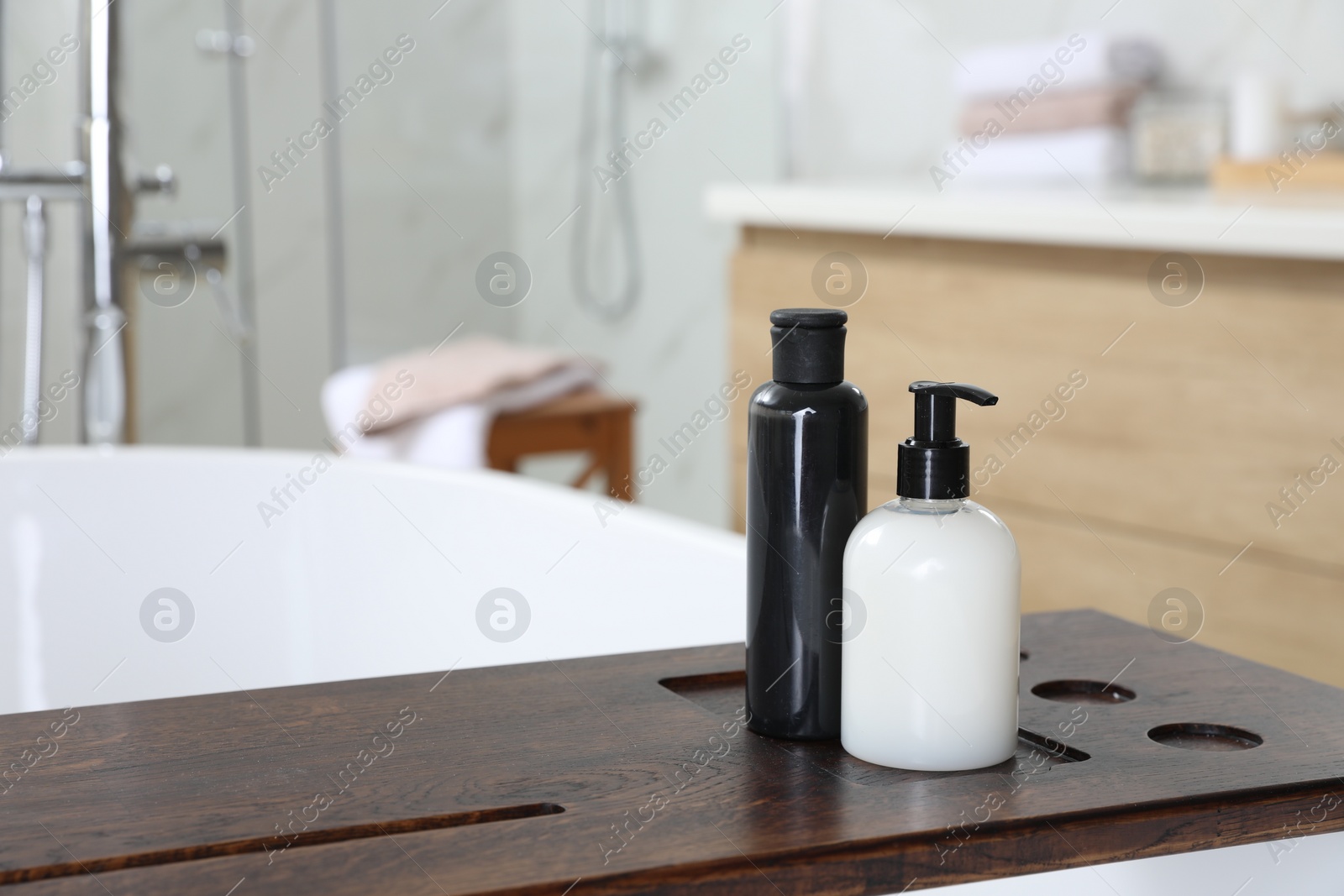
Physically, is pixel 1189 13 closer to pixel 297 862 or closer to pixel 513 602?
pixel 513 602

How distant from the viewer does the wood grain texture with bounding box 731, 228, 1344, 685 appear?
4.90ft

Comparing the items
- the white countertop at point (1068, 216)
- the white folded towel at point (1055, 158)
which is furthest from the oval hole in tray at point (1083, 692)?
the white folded towel at point (1055, 158)

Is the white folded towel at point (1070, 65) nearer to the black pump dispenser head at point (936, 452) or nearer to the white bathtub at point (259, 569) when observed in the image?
the white bathtub at point (259, 569)

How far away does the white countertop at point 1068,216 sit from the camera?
1.47 m

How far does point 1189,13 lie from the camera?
2264 millimetres

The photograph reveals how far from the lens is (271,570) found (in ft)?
5.19

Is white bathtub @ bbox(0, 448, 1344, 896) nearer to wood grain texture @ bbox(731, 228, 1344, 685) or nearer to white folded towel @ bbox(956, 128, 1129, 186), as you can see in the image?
wood grain texture @ bbox(731, 228, 1344, 685)

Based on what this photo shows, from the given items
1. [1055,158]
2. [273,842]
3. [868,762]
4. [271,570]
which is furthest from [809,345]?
[1055,158]

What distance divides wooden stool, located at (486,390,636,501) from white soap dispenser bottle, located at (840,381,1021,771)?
70.0 inches

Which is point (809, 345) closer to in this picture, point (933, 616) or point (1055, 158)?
point (933, 616)

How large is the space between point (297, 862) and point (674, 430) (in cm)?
286

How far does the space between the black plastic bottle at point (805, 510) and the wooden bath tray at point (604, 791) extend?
0.9 inches

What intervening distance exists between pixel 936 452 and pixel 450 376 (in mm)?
1847

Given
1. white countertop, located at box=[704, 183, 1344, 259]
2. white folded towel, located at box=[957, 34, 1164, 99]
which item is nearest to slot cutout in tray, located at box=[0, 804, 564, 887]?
white countertop, located at box=[704, 183, 1344, 259]
